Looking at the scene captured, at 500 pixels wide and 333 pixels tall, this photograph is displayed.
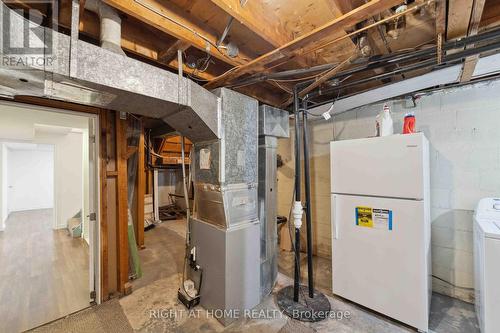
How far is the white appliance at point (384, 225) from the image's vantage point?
1737 mm

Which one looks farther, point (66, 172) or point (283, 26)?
point (66, 172)

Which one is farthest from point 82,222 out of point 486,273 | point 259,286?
point 486,273

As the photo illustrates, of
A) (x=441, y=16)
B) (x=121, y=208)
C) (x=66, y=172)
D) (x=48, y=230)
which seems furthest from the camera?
(x=66, y=172)

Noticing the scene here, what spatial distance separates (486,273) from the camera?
1.41 metres

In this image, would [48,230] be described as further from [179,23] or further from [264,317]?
[179,23]

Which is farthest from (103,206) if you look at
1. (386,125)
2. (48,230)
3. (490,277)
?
(48,230)

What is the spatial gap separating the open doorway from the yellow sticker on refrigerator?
2804 millimetres

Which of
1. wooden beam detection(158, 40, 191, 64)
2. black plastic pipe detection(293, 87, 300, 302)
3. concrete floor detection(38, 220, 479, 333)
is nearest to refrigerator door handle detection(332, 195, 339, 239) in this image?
black plastic pipe detection(293, 87, 300, 302)

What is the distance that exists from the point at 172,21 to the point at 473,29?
198cm

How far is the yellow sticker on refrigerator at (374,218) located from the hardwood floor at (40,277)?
117 inches

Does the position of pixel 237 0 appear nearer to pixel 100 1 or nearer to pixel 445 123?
pixel 100 1

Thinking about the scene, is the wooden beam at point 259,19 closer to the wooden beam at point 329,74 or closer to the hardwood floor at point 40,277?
the wooden beam at point 329,74

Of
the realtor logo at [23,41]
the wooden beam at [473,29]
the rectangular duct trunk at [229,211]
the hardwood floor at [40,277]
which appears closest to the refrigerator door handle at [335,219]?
the rectangular duct trunk at [229,211]

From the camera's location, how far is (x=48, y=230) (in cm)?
480
